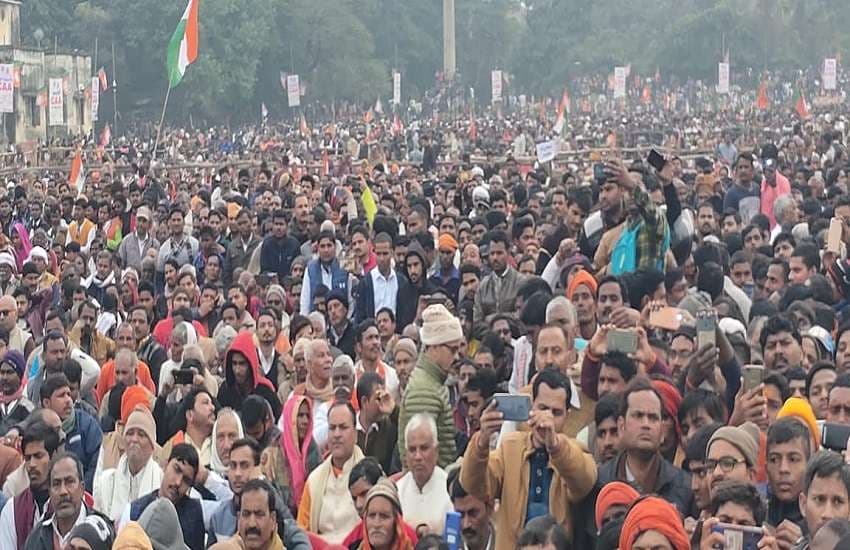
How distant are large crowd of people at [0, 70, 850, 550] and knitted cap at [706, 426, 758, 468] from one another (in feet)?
0.03

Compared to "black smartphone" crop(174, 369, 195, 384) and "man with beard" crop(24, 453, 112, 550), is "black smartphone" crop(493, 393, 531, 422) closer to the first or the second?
"man with beard" crop(24, 453, 112, 550)

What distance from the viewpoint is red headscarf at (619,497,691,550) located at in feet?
20.3

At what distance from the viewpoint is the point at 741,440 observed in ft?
22.0

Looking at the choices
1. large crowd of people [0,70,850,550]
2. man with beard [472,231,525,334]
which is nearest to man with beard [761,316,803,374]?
large crowd of people [0,70,850,550]

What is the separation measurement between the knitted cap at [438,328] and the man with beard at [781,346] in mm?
1451

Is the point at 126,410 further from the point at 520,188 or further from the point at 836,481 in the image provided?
the point at 520,188

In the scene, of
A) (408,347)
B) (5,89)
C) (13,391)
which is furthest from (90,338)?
(5,89)

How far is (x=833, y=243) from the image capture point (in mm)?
11883

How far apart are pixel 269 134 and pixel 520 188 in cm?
3858

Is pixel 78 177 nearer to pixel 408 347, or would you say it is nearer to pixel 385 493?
pixel 408 347

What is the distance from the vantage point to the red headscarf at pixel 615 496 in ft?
22.3

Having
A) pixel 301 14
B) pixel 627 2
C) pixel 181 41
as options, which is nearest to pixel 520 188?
pixel 181 41

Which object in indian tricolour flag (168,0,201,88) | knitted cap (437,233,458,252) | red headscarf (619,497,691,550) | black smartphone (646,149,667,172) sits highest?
indian tricolour flag (168,0,201,88)

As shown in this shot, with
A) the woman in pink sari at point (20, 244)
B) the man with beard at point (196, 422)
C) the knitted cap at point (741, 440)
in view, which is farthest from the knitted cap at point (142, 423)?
the woman in pink sari at point (20, 244)
